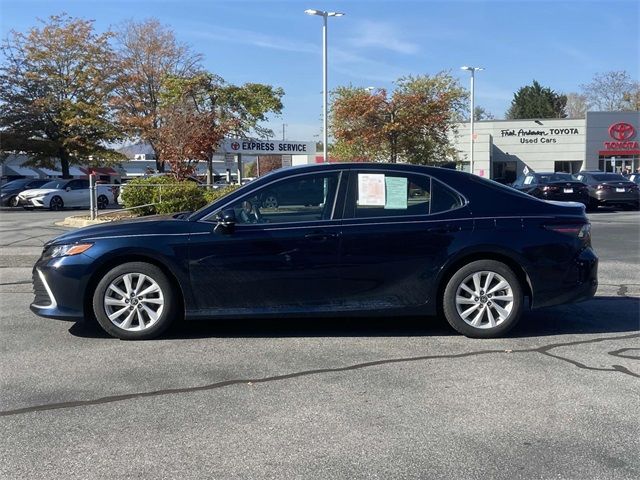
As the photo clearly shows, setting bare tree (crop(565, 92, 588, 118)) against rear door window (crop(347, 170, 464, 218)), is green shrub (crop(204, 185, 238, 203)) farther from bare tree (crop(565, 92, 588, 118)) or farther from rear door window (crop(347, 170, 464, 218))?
bare tree (crop(565, 92, 588, 118))

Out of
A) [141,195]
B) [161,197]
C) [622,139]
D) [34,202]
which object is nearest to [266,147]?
[34,202]

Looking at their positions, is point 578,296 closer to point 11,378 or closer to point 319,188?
point 319,188

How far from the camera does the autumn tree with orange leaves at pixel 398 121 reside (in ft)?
93.5

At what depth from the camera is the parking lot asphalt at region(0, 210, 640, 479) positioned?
11.2 feet

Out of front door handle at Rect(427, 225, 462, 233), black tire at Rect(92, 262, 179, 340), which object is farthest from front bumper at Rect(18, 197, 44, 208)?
front door handle at Rect(427, 225, 462, 233)

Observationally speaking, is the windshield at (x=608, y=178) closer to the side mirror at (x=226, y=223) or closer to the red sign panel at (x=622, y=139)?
the side mirror at (x=226, y=223)

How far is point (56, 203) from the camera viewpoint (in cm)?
2873

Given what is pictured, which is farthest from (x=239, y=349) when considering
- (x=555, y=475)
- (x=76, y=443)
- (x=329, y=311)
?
(x=555, y=475)

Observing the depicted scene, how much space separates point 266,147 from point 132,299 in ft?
93.1

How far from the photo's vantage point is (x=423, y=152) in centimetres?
2964

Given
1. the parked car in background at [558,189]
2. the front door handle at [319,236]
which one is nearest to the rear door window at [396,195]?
the front door handle at [319,236]

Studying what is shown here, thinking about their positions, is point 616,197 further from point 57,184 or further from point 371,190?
point 57,184

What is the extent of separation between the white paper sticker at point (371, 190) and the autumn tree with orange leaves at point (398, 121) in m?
22.8

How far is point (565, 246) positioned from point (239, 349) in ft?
10.4
